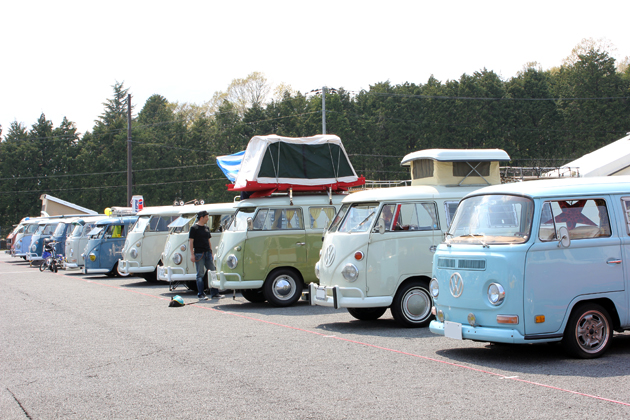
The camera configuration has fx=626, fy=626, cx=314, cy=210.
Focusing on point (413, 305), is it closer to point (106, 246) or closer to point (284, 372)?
point (284, 372)

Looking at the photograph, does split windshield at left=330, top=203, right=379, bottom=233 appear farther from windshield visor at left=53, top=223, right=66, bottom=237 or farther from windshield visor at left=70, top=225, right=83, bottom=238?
windshield visor at left=53, top=223, right=66, bottom=237

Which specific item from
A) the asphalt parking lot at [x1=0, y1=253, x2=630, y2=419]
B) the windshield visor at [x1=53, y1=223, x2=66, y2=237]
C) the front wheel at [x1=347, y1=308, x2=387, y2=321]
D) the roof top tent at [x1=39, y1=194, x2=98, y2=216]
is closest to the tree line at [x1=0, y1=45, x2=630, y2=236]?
the roof top tent at [x1=39, y1=194, x2=98, y2=216]

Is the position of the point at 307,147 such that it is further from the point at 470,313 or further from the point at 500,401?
the point at 500,401

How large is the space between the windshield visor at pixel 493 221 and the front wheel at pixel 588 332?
1111mm

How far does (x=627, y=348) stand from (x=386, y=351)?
10.1 feet

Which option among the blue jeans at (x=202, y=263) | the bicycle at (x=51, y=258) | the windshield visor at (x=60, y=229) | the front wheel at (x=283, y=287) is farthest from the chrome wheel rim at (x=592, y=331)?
the windshield visor at (x=60, y=229)

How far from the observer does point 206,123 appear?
65438mm

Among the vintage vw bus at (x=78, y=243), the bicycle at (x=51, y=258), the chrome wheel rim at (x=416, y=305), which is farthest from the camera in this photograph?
the bicycle at (x=51, y=258)

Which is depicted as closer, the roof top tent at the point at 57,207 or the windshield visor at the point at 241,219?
the windshield visor at the point at 241,219

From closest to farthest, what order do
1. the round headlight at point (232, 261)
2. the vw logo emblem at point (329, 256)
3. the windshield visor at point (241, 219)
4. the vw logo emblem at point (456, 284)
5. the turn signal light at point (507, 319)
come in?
the turn signal light at point (507, 319) < the vw logo emblem at point (456, 284) < the vw logo emblem at point (329, 256) < the round headlight at point (232, 261) < the windshield visor at point (241, 219)

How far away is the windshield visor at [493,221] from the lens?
7414 mm

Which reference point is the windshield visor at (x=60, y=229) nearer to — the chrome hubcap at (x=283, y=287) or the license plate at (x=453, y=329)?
the chrome hubcap at (x=283, y=287)

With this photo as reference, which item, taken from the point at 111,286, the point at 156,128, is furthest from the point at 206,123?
the point at 111,286

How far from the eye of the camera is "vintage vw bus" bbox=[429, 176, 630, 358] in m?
7.15
